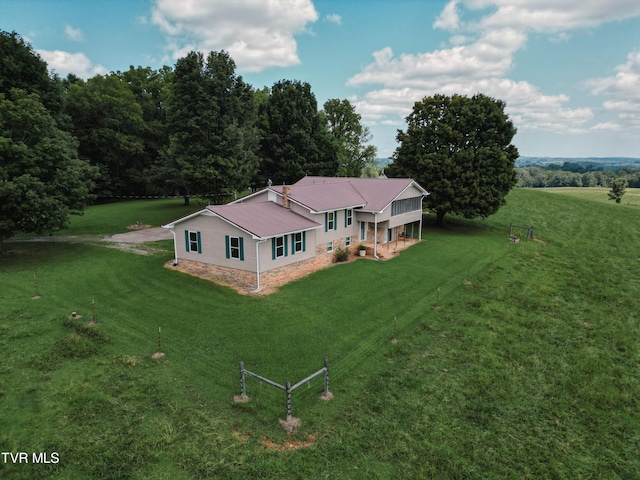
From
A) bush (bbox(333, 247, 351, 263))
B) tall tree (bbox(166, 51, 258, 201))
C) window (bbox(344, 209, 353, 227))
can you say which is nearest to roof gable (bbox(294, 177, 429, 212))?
window (bbox(344, 209, 353, 227))

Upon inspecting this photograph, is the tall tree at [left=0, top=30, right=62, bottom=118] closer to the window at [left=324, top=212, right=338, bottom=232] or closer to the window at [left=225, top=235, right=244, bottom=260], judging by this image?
the window at [left=225, top=235, right=244, bottom=260]

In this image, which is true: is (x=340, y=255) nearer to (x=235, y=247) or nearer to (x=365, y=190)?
(x=365, y=190)

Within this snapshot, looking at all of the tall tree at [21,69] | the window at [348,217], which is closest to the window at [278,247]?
the window at [348,217]

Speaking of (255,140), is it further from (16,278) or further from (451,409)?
(451,409)

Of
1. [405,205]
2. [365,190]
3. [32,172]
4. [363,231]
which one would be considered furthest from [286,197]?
[32,172]

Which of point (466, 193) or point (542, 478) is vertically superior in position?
point (466, 193)

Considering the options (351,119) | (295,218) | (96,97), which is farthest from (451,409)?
(96,97)

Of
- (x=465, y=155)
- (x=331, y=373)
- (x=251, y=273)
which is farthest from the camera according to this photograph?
(x=465, y=155)
